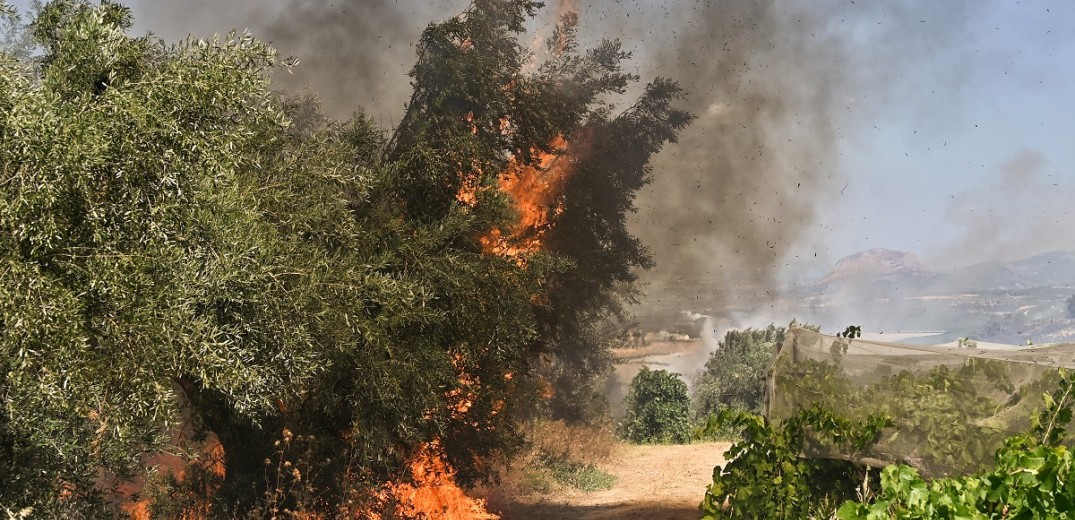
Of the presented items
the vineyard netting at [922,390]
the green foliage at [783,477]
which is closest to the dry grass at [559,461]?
the green foliage at [783,477]

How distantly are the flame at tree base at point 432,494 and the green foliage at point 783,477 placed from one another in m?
6.81

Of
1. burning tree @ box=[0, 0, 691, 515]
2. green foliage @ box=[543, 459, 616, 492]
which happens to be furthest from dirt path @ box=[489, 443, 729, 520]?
Answer: burning tree @ box=[0, 0, 691, 515]

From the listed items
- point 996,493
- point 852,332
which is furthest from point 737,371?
point 996,493

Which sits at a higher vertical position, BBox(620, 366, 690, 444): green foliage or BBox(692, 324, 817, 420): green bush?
BBox(692, 324, 817, 420): green bush

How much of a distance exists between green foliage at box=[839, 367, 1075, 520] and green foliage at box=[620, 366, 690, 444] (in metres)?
34.7

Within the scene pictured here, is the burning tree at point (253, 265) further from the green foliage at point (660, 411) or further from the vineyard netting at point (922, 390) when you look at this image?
the green foliage at point (660, 411)

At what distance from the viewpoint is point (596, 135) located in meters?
31.2

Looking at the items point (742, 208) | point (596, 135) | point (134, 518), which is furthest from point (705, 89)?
point (134, 518)

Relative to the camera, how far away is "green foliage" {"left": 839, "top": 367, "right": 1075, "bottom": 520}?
6754 millimetres

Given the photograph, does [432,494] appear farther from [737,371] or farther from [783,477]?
[737,371]

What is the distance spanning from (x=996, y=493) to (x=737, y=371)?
153 ft

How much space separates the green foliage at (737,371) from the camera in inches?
1997

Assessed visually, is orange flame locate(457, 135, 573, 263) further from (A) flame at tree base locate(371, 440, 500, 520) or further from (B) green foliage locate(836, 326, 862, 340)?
(B) green foliage locate(836, 326, 862, 340)

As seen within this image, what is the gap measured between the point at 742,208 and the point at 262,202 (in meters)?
32.3
